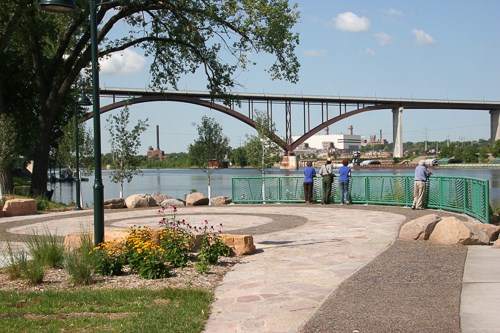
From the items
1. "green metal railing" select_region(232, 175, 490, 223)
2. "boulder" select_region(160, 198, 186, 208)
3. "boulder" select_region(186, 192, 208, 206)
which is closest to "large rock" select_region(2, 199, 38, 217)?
"boulder" select_region(160, 198, 186, 208)

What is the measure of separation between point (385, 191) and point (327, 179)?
193cm

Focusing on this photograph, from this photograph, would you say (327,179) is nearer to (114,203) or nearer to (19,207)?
(114,203)

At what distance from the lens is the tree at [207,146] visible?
34.8m

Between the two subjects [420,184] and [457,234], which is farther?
[420,184]

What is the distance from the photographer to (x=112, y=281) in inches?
286

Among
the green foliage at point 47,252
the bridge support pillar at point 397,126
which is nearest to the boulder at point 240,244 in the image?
the green foliage at point 47,252

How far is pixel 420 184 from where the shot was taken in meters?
16.0

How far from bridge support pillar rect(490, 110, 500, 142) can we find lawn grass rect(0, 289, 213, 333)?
10256 centimetres

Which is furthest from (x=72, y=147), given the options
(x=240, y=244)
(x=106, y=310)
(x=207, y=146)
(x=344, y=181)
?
(x=106, y=310)

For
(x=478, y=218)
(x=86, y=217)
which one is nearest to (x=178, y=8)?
(x=86, y=217)

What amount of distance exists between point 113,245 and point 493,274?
5020 millimetres

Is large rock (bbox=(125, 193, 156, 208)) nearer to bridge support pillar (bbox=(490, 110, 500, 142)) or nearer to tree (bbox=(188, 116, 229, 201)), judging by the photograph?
tree (bbox=(188, 116, 229, 201))

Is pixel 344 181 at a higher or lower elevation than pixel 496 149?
lower

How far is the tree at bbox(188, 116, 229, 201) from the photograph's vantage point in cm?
3475
